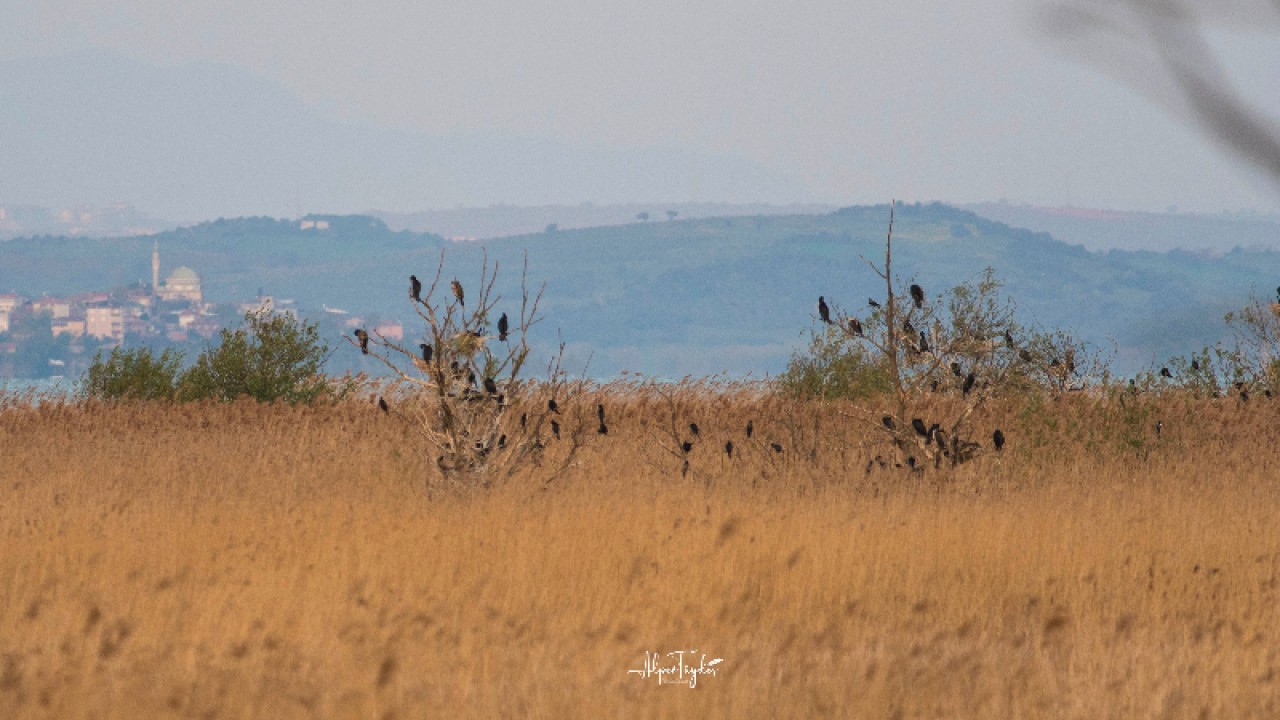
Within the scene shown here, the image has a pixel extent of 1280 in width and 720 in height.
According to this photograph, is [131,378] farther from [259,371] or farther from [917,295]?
[917,295]

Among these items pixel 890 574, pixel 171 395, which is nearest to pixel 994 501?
pixel 890 574

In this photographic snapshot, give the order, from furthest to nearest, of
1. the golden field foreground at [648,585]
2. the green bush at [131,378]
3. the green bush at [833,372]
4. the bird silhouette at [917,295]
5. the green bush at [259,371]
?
the green bush at [833,372] → the green bush at [131,378] → the green bush at [259,371] → the bird silhouette at [917,295] → the golden field foreground at [648,585]

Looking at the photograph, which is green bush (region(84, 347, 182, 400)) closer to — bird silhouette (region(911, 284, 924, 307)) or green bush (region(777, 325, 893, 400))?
green bush (region(777, 325, 893, 400))

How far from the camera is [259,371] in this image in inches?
897

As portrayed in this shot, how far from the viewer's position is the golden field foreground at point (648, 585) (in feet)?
18.4

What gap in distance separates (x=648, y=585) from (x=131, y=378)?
17.6 meters

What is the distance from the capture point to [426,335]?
12.1 meters

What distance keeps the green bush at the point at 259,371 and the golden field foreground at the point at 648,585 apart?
24.5 feet

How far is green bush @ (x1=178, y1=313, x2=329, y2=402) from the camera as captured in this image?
22.7 m

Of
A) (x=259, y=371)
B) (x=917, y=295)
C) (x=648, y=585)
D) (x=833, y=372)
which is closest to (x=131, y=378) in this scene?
(x=259, y=371)

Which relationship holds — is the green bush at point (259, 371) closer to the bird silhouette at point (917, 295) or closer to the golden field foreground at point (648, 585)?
the golden field foreground at point (648, 585)

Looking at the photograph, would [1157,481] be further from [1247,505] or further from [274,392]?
[274,392]

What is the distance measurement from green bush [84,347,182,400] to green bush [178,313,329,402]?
0.41 metres

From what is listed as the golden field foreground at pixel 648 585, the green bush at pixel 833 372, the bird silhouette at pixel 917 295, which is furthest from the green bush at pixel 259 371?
the bird silhouette at pixel 917 295
